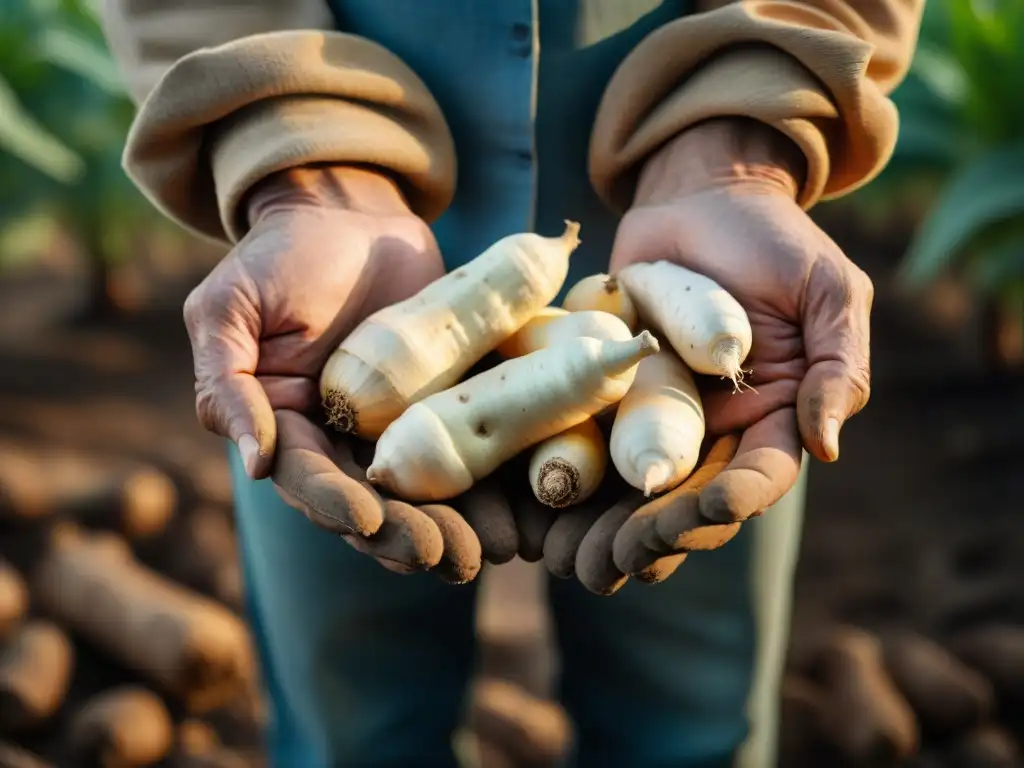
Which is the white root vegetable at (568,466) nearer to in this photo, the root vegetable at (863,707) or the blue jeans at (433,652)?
the blue jeans at (433,652)

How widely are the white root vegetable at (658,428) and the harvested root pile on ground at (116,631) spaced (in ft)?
3.06

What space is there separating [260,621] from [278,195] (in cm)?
44

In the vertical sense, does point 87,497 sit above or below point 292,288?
below

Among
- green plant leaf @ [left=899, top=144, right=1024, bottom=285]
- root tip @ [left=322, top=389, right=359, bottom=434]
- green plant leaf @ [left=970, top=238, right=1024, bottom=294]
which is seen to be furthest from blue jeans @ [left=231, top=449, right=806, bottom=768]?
green plant leaf @ [left=970, top=238, right=1024, bottom=294]

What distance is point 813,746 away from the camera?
65.2 inches

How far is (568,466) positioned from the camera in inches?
33.2

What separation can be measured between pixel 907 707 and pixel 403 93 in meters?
1.13

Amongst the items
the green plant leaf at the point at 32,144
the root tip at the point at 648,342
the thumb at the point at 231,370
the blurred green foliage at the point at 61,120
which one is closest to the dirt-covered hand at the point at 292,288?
the thumb at the point at 231,370

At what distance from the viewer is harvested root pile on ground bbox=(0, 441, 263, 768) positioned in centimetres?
158

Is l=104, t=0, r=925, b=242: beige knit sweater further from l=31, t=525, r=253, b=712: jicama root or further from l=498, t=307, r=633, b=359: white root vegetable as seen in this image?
l=31, t=525, r=253, b=712: jicama root

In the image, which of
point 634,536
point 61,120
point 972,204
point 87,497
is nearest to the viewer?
point 634,536

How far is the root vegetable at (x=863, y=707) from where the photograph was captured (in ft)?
5.24

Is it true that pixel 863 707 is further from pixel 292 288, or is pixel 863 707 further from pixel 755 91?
pixel 292 288

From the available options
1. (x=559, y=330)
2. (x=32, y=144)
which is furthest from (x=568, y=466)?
(x=32, y=144)
